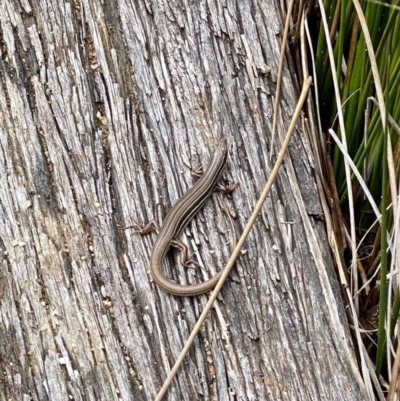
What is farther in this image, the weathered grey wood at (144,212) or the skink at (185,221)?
the skink at (185,221)

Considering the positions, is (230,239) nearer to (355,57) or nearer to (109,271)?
(109,271)

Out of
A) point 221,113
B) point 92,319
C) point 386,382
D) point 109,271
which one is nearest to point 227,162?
point 221,113

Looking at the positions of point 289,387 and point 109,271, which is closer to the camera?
point 289,387

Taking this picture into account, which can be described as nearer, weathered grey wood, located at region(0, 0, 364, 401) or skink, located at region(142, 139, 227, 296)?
weathered grey wood, located at region(0, 0, 364, 401)
